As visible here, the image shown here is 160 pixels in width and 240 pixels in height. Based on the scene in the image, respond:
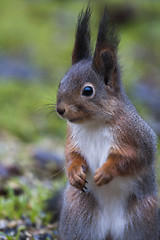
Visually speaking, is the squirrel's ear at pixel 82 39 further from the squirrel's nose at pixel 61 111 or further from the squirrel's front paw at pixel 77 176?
the squirrel's front paw at pixel 77 176

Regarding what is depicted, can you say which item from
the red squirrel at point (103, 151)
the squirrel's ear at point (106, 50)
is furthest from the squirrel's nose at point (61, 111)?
the squirrel's ear at point (106, 50)

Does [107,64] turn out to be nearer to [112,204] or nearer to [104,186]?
[104,186]

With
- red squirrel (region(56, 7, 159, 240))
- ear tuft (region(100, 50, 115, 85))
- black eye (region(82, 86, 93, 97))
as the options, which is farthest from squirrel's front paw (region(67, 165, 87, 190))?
A: ear tuft (region(100, 50, 115, 85))

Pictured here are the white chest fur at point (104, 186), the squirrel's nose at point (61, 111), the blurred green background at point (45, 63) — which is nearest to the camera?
the squirrel's nose at point (61, 111)

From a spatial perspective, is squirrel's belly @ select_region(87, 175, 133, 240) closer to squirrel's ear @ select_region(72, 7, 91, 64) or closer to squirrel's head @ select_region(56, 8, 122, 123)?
squirrel's head @ select_region(56, 8, 122, 123)

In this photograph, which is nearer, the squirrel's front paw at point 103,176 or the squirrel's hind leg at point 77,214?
the squirrel's front paw at point 103,176

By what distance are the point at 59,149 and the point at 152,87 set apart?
313cm

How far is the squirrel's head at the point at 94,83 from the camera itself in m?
2.27

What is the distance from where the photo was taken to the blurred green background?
224 inches

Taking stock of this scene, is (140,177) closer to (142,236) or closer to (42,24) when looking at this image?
(142,236)

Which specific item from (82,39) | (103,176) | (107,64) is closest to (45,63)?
(82,39)

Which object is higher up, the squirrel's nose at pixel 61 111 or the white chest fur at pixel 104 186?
the squirrel's nose at pixel 61 111

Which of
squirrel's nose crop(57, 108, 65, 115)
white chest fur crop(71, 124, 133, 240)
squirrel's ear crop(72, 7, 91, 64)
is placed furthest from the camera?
squirrel's ear crop(72, 7, 91, 64)

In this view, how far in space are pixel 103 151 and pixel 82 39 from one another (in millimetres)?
682
